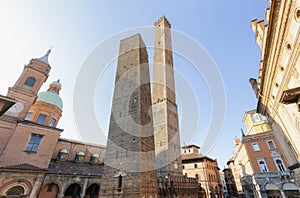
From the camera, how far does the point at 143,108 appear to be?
41.1 ft

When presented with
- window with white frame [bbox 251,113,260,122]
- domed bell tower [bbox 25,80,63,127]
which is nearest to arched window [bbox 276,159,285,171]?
window with white frame [bbox 251,113,260,122]

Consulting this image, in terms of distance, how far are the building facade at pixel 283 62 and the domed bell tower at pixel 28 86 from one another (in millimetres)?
24779

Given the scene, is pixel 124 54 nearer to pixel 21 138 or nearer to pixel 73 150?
pixel 21 138

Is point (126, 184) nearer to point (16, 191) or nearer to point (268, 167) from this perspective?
point (16, 191)

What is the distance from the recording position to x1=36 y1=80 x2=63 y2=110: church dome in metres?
24.9

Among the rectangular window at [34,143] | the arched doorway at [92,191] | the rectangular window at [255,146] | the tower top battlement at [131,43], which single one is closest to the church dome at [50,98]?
the rectangular window at [34,143]

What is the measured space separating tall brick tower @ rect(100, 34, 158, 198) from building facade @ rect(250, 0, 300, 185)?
8.53 m

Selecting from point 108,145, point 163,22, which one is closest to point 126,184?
point 108,145

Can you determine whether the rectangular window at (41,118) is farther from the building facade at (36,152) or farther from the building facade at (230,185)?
the building facade at (230,185)

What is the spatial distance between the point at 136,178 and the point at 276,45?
11.8 meters

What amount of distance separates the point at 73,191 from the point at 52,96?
1627 centimetres

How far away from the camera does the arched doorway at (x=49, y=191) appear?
15.8 m

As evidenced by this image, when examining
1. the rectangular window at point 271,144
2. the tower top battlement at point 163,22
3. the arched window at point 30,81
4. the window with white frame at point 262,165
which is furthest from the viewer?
the tower top battlement at point 163,22

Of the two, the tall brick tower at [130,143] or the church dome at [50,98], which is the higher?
the church dome at [50,98]
